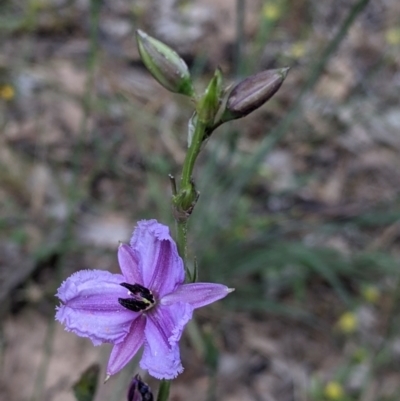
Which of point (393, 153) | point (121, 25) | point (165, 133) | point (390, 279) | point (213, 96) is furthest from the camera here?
point (121, 25)

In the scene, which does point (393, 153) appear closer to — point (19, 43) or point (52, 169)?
point (52, 169)

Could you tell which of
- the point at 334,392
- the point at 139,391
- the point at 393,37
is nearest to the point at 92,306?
the point at 139,391

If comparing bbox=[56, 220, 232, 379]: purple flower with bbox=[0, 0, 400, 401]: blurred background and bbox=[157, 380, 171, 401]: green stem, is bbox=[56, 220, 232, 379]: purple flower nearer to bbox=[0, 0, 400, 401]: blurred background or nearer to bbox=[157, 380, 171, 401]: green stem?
bbox=[157, 380, 171, 401]: green stem

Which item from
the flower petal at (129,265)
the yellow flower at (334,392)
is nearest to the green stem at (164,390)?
the flower petal at (129,265)

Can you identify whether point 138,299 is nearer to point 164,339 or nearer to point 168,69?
point 164,339

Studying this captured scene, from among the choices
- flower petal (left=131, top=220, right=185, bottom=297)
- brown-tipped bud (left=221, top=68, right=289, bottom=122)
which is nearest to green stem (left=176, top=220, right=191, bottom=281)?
flower petal (left=131, top=220, right=185, bottom=297)

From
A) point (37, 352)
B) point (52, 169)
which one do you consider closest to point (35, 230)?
point (52, 169)
